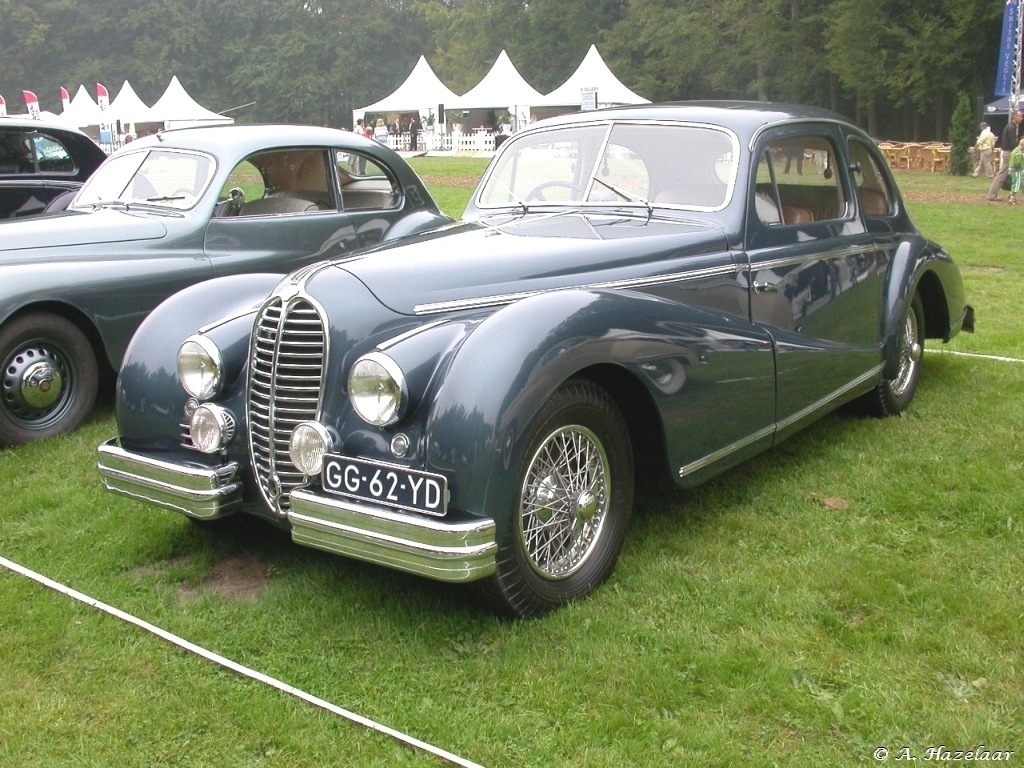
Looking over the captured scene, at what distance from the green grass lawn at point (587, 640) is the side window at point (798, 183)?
128 cm

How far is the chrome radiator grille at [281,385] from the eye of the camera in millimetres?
3447

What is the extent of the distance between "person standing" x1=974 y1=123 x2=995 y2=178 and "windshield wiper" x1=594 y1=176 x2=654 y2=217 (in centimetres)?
2431

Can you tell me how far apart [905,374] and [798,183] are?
1524 mm

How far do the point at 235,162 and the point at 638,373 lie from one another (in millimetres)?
4083

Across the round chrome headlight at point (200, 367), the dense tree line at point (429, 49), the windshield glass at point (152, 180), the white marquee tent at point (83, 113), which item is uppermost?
the dense tree line at point (429, 49)

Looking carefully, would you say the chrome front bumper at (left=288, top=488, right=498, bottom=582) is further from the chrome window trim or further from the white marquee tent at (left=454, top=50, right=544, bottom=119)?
the white marquee tent at (left=454, top=50, right=544, bottom=119)

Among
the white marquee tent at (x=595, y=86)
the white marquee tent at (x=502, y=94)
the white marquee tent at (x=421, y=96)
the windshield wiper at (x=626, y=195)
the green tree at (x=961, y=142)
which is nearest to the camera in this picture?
the windshield wiper at (x=626, y=195)

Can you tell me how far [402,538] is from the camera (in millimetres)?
3027

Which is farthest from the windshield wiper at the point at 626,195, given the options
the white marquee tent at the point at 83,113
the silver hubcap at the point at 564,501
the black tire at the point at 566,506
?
the white marquee tent at the point at 83,113

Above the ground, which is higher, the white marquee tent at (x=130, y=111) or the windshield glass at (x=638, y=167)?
the white marquee tent at (x=130, y=111)

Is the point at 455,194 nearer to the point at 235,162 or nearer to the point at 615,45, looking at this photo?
the point at 235,162

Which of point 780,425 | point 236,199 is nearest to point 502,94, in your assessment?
point 236,199

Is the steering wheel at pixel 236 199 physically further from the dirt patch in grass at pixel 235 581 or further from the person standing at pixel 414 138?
the person standing at pixel 414 138

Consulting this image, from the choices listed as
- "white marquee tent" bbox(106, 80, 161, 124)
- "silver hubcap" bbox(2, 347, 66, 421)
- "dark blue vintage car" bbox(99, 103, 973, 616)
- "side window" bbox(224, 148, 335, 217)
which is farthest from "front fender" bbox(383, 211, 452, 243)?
"white marquee tent" bbox(106, 80, 161, 124)
